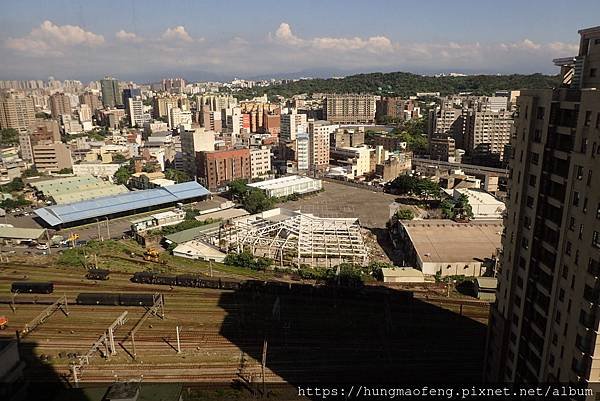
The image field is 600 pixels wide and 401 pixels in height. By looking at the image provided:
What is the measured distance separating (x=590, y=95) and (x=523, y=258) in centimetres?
427

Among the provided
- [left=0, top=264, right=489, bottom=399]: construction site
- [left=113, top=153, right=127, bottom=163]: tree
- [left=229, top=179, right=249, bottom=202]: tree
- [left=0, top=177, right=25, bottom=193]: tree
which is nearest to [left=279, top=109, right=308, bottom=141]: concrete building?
[left=229, top=179, right=249, bottom=202]: tree

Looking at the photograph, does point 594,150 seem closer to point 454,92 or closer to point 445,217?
point 445,217

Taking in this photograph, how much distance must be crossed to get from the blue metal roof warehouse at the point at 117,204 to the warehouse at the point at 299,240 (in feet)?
35.4

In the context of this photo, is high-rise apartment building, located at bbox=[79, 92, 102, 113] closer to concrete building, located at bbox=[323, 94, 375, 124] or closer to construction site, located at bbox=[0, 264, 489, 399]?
concrete building, located at bbox=[323, 94, 375, 124]

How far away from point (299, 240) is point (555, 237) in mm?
19919

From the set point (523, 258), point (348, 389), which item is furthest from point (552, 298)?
point (348, 389)

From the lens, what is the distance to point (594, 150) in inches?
317

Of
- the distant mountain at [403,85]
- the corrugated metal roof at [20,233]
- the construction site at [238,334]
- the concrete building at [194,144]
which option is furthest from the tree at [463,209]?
the distant mountain at [403,85]

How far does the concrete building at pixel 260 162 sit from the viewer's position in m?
52.7

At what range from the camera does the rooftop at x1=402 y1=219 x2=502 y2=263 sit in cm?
2661

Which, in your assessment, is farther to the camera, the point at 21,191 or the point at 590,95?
the point at 21,191

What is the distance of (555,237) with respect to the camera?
9.34m

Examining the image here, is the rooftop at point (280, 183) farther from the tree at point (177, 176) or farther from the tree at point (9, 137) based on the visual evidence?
the tree at point (9, 137)

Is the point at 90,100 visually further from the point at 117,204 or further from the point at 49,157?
the point at 117,204
